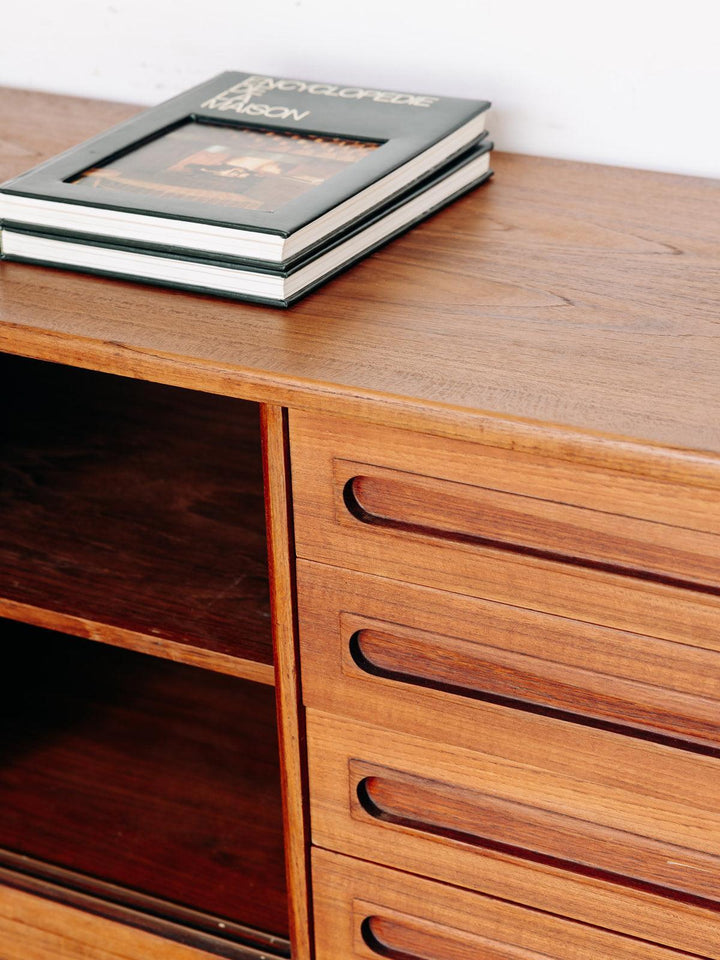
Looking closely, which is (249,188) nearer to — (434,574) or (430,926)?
(434,574)

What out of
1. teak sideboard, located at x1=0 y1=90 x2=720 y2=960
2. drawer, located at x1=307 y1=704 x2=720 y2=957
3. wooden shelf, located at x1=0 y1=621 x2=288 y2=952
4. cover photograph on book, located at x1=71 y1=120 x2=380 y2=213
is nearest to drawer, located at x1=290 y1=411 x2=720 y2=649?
teak sideboard, located at x1=0 y1=90 x2=720 y2=960

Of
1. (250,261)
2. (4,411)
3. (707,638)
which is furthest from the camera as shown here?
(4,411)

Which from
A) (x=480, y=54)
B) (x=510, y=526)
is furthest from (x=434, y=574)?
(x=480, y=54)

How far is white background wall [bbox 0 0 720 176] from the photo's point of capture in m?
1.04

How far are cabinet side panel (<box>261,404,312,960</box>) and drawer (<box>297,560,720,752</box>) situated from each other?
0.4 inches

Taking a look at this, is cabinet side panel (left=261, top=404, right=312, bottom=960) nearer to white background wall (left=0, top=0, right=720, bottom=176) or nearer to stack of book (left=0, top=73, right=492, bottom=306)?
stack of book (left=0, top=73, right=492, bottom=306)

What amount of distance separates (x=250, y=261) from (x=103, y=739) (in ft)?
2.15

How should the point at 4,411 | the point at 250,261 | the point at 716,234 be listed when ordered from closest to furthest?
the point at 250,261
the point at 716,234
the point at 4,411

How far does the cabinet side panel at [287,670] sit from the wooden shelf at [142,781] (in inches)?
3.9

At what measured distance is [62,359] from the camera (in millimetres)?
801

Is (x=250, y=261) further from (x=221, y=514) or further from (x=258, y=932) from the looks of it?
(x=258, y=932)

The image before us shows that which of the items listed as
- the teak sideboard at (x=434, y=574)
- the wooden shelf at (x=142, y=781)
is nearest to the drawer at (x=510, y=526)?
the teak sideboard at (x=434, y=574)

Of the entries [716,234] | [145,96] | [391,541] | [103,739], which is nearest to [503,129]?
[716,234]

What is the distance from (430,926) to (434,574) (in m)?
0.32
